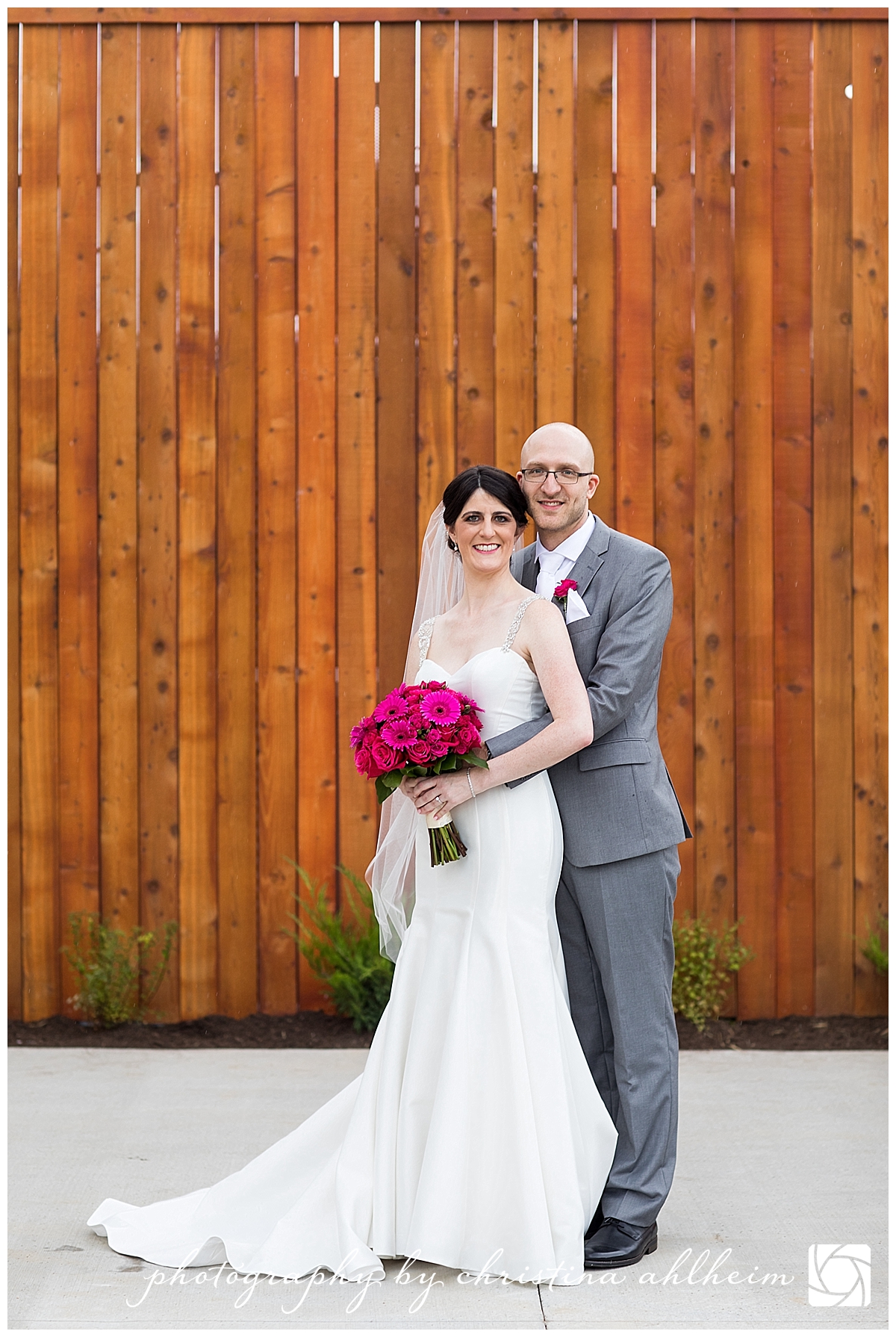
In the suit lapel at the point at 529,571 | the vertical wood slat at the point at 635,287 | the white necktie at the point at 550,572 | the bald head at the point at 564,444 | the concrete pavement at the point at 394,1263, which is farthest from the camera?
the vertical wood slat at the point at 635,287

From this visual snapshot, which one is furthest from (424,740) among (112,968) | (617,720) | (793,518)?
(793,518)

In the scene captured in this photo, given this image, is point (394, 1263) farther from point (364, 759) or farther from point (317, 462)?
point (317, 462)

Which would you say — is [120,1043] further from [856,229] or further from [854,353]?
[856,229]

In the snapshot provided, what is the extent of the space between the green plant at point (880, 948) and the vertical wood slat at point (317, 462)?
219 cm

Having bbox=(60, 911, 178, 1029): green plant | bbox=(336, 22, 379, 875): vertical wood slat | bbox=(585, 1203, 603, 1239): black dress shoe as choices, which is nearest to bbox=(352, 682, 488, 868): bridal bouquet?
bbox=(585, 1203, 603, 1239): black dress shoe

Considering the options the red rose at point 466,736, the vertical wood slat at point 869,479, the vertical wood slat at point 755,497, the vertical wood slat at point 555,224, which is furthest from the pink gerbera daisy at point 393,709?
the vertical wood slat at point 869,479

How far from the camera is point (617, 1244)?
279 centimetres

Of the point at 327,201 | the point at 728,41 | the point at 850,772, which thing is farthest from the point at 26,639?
the point at 728,41

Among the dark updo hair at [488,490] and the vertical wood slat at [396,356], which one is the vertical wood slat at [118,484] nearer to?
the vertical wood slat at [396,356]

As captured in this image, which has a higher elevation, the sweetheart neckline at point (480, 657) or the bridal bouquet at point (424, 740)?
the sweetheart neckline at point (480, 657)

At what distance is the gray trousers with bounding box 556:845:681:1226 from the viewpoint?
286cm

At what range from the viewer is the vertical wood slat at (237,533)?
4906 millimetres

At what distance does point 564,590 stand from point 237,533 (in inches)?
91.4

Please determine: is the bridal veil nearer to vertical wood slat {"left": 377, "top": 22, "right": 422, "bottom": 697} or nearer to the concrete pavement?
the concrete pavement
